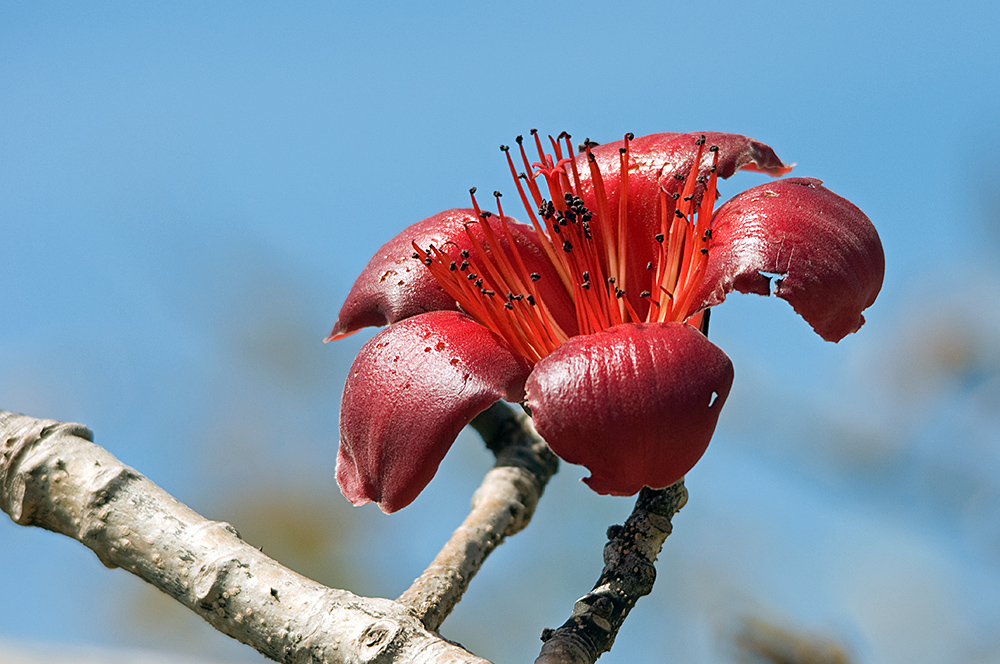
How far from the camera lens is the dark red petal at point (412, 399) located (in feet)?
4.35

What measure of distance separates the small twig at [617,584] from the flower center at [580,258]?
299 millimetres

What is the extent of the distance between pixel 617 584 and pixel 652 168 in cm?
73

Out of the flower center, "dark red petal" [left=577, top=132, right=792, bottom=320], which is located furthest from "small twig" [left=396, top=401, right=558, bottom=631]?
"dark red petal" [left=577, top=132, right=792, bottom=320]

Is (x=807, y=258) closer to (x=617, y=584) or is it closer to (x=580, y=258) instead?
(x=580, y=258)

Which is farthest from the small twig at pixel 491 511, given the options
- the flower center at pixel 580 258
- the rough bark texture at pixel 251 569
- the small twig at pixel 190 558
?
the flower center at pixel 580 258

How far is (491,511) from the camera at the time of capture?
6.22 ft

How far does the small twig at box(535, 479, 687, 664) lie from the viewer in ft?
4.27

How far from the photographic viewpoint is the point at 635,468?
3.90ft

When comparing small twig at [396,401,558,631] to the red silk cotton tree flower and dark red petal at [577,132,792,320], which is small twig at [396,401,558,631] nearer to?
the red silk cotton tree flower

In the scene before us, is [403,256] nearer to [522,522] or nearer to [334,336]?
[334,336]

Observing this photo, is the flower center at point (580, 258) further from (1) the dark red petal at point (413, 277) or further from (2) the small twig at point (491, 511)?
(2) the small twig at point (491, 511)

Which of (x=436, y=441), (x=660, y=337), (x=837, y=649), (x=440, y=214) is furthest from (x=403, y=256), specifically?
(x=837, y=649)

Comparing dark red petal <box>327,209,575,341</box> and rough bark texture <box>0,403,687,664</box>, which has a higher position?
dark red petal <box>327,209,575,341</box>

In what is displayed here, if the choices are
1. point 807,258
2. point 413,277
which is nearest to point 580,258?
point 413,277
